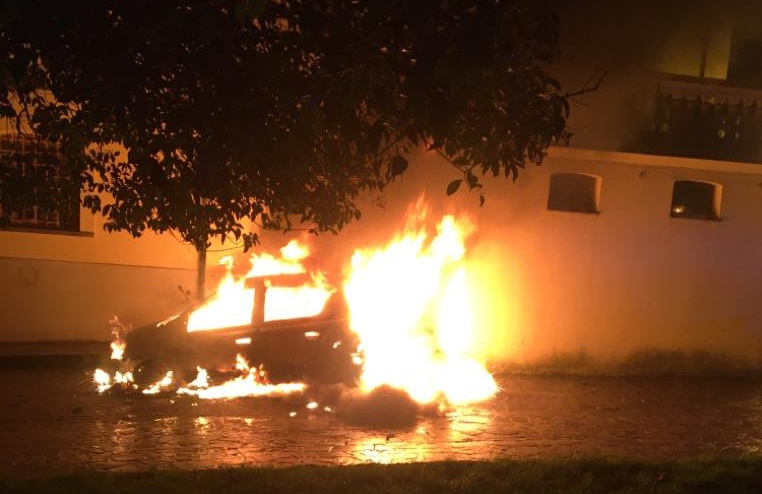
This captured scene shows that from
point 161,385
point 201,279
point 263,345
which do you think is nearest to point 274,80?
point 263,345

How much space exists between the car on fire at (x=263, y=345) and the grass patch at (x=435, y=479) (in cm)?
312

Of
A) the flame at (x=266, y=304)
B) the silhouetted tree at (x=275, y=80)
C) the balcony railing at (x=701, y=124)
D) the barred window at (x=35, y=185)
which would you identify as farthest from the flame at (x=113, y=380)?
the balcony railing at (x=701, y=124)

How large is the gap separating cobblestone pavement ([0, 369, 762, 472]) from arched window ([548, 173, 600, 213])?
10.5 feet

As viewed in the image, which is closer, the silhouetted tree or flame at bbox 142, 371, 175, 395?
the silhouetted tree

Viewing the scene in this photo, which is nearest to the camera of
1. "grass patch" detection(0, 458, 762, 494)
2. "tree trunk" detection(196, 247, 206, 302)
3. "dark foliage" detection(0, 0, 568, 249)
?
"dark foliage" detection(0, 0, 568, 249)

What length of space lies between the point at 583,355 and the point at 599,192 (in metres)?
2.73

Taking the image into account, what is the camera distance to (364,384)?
29.7ft

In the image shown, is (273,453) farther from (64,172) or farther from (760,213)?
(760,213)

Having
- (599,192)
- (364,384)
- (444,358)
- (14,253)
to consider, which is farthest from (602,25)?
(14,253)

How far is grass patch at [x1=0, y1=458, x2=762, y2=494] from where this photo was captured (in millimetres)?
5203

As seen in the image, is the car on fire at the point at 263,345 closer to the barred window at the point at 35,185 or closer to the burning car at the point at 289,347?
the burning car at the point at 289,347

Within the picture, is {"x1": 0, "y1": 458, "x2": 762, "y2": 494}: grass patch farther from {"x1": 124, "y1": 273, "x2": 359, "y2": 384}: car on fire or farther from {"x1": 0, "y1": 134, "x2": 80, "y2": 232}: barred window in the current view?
{"x1": 124, "y1": 273, "x2": 359, "y2": 384}: car on fire

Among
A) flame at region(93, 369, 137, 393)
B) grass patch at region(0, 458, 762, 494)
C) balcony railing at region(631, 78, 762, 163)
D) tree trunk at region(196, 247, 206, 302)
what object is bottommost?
flame at region(93, 369, 137, 393)

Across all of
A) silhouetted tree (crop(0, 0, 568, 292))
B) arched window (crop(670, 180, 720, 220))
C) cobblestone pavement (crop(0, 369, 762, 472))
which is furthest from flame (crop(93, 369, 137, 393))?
arched window (crop(670, 180, 720, 220))
